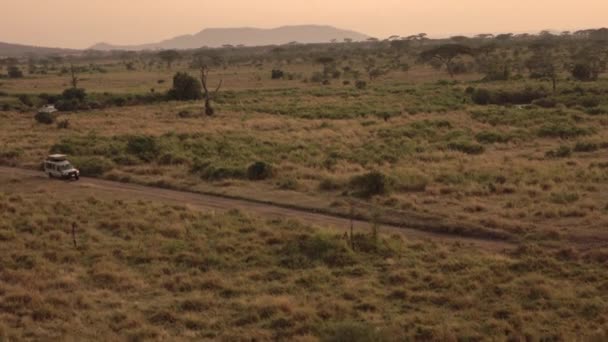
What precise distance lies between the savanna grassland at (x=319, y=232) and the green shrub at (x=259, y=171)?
9 cm

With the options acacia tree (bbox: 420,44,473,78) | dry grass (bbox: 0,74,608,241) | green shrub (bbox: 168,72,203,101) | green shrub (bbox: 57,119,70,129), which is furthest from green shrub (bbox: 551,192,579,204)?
acacia tree (bbox: 420,44,473,78)

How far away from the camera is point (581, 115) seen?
49.2m

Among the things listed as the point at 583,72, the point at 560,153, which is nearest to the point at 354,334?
the point at 560,153

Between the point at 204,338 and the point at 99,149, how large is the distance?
1071 inches

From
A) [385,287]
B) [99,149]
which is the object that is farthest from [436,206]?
[99,149]

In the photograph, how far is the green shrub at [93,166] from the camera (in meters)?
34.4

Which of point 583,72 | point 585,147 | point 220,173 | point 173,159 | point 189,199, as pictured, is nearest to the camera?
point 189,199

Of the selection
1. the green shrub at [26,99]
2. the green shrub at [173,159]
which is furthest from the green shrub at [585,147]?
the green shrub at [26,99]

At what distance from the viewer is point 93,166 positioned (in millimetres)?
34531

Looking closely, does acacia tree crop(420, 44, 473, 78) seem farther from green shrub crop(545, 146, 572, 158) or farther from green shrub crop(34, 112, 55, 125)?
green shrub crop(545, 146, 572, 158)

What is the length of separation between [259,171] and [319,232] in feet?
36.8

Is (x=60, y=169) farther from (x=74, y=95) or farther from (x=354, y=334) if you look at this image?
(x=74, y=95)

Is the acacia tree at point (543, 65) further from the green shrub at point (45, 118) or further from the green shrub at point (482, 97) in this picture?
the green shrub at point (45, 118)

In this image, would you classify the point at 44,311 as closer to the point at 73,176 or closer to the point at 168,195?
the point at 168,195
